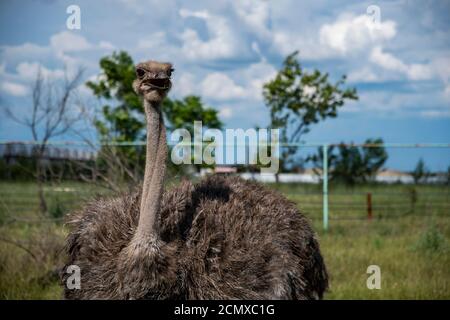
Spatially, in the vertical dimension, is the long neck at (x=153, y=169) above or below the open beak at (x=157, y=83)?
below

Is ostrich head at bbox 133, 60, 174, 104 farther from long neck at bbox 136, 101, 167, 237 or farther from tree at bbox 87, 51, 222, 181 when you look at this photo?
tree at bbox 87, 51, 222, 181

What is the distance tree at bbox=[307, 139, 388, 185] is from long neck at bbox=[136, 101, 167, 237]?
9.02 m

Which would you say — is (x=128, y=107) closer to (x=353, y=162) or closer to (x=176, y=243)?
(x=353, y=162)

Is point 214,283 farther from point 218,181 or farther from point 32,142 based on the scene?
point 32,142

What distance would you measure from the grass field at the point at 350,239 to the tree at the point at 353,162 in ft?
0.90

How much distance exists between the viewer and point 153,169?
3840mm

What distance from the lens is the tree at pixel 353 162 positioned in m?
12.8

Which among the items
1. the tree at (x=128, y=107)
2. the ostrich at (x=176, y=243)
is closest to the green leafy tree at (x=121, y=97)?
the tree at (x=128, y=107)

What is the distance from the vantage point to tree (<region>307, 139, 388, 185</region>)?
12.8 metres

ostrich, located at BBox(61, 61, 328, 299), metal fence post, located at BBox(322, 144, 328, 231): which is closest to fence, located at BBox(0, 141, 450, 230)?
metal fence post, located at BBox(322, 144, 328, 231)

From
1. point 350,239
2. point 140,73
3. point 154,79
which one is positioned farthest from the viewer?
point 350,239

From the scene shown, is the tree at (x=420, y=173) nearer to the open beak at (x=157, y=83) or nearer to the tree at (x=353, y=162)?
the tree at (x=353, y=162)

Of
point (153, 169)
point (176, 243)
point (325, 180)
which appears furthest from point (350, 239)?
point (153, 169)

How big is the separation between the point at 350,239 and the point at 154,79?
751cm
